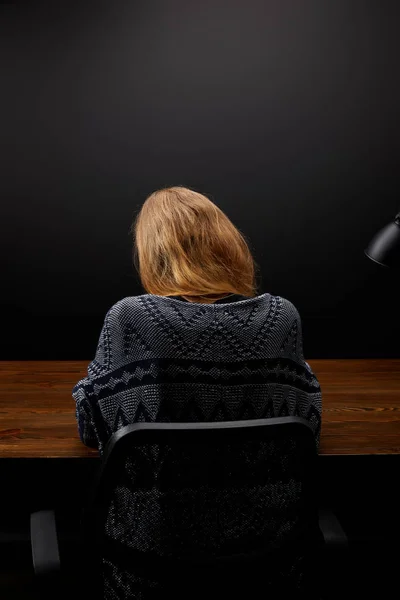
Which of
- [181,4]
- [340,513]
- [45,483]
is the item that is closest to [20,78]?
[181,4]

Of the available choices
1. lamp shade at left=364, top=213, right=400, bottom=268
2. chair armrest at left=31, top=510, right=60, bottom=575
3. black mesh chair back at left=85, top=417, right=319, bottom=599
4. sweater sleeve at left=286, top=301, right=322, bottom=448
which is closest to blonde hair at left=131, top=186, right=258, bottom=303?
sweater sleeve at left=286, top=301, right=322, bottom=448

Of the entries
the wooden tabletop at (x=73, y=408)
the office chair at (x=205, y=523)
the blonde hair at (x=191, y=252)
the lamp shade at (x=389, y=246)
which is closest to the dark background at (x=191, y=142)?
the wooden tabletop at (x=73, y=408)

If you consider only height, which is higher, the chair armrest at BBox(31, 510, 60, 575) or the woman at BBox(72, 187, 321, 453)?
the woman at BBox(72, 187, 321, 453)

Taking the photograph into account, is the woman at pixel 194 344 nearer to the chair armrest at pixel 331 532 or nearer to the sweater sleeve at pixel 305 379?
the sweater sleeve at pixel 305 379

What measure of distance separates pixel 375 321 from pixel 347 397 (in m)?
0.60

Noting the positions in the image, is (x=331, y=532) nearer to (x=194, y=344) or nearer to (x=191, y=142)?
(x=194, y=344)

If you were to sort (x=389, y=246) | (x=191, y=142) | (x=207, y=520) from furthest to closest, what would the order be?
(x=191, y=142), (x=389, y=246), (x=207, y=520)

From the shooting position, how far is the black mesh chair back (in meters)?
1.20

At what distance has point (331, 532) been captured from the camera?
1.42 metres

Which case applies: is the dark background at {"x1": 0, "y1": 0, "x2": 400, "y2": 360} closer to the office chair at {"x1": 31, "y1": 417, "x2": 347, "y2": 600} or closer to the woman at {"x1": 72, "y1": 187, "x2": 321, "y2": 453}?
the woman at {"x1": 72, "y1": 187, "x2": 321, "y2": 453}

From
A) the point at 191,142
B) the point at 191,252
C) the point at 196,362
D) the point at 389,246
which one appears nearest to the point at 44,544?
the point at 196,362

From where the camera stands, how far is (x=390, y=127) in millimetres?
2543

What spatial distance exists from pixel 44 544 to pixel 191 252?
71 cm

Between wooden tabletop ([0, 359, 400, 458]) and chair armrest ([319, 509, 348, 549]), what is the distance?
21 centimetres
